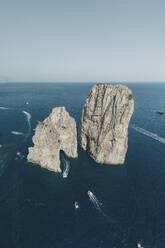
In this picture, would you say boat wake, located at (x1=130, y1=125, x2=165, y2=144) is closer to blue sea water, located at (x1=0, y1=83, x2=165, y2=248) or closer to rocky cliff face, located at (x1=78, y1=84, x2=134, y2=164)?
blue sea water, located at (x1=0, y1=83, x2=165, y2=248)

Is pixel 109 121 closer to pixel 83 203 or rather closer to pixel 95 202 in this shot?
pixel 95 202

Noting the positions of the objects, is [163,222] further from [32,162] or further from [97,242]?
[32,162]

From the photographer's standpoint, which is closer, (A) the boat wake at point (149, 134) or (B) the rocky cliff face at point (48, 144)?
(B) the rocky cliff face at point (48, 144)

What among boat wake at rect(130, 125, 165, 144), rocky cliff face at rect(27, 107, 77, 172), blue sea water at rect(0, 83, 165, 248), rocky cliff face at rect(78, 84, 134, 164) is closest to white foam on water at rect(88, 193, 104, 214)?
→ blue sea water at rect(0, 83, 165, 248)

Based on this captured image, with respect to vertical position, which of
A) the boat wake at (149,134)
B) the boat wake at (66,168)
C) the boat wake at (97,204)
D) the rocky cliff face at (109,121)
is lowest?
the boat wake at (97,204)

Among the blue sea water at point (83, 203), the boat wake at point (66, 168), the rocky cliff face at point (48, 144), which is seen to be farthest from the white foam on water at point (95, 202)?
the rocky cliff face at point (48, 144)

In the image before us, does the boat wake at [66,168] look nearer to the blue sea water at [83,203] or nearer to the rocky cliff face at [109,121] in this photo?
the blue sea water at [83,203]

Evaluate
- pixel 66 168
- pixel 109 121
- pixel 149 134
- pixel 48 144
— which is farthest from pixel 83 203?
pixel 149 134

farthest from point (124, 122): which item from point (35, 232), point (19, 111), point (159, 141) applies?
point (19, 111)

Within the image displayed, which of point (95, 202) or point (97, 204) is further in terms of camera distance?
point (95, 202)
